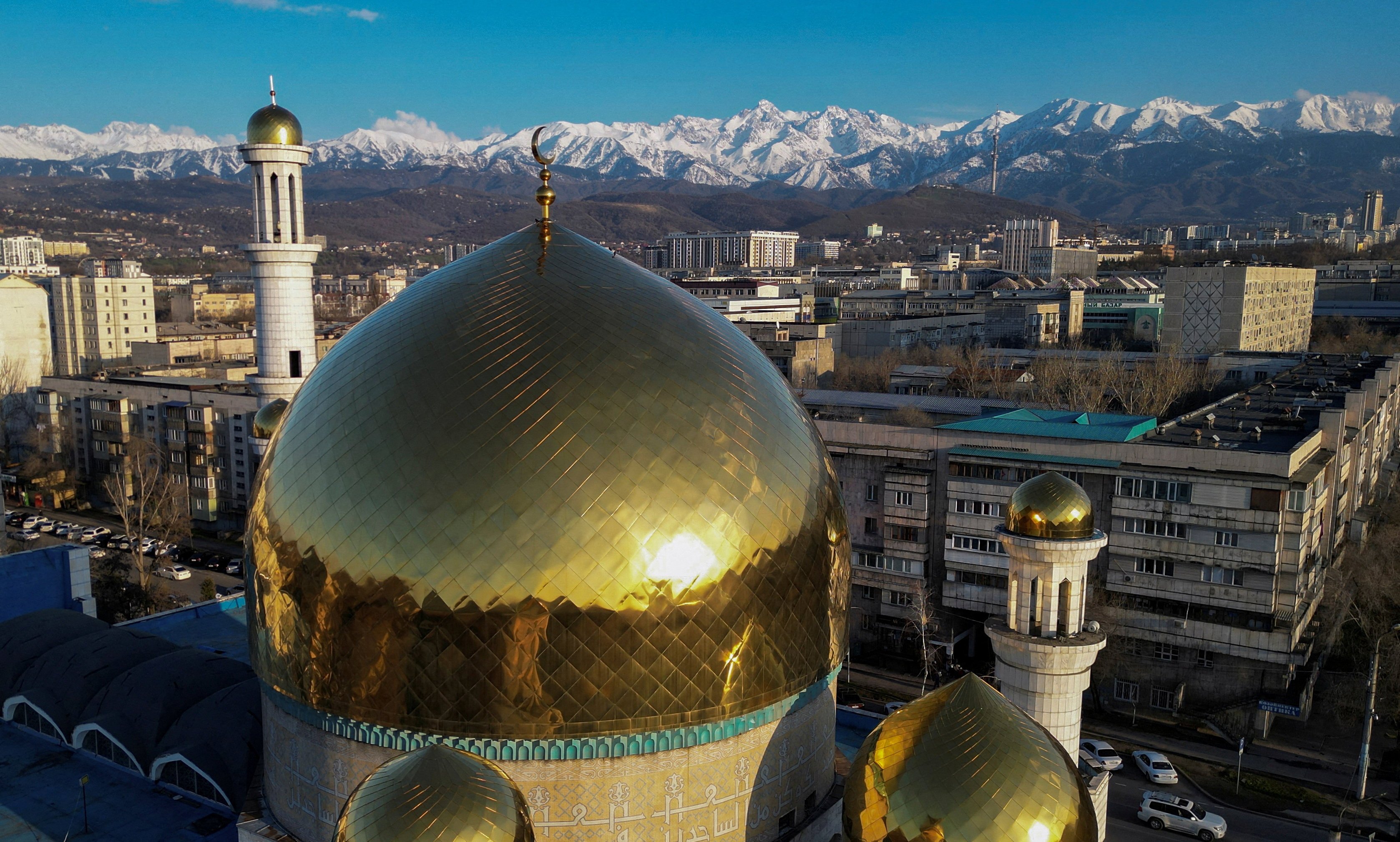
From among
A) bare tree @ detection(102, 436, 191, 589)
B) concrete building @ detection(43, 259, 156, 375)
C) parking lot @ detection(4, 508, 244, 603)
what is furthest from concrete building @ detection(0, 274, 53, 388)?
bare tree @ detection(102, 436, 191, 589)

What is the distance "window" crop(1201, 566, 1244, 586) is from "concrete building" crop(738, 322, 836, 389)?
2860cm

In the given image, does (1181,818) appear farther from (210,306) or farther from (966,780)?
(210,306)

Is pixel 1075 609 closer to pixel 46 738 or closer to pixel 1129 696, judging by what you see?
pixel 46 738

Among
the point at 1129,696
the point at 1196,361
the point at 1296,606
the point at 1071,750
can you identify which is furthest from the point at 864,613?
the point at 1196,361

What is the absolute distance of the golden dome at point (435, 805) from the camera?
24.5ft

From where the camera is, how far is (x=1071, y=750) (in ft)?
40.2

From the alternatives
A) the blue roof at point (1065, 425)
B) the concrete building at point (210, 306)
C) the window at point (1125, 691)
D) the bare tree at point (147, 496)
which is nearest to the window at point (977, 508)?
the blue roof at point (1065, 425)

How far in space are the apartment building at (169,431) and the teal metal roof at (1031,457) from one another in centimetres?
2862

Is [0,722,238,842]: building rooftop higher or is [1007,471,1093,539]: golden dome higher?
[1007,471,1093,539]: golden dome

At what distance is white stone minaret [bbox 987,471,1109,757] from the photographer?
462 inches

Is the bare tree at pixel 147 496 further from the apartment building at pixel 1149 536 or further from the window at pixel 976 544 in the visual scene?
the window at pixel 976 544

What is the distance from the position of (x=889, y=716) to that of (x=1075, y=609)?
12.0 feet

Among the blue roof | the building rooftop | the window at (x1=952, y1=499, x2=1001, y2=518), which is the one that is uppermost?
the blue roof

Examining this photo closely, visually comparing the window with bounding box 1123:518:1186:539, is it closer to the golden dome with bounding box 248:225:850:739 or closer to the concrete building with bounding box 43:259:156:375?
the golden dome with bounding box 248:225:850:739
